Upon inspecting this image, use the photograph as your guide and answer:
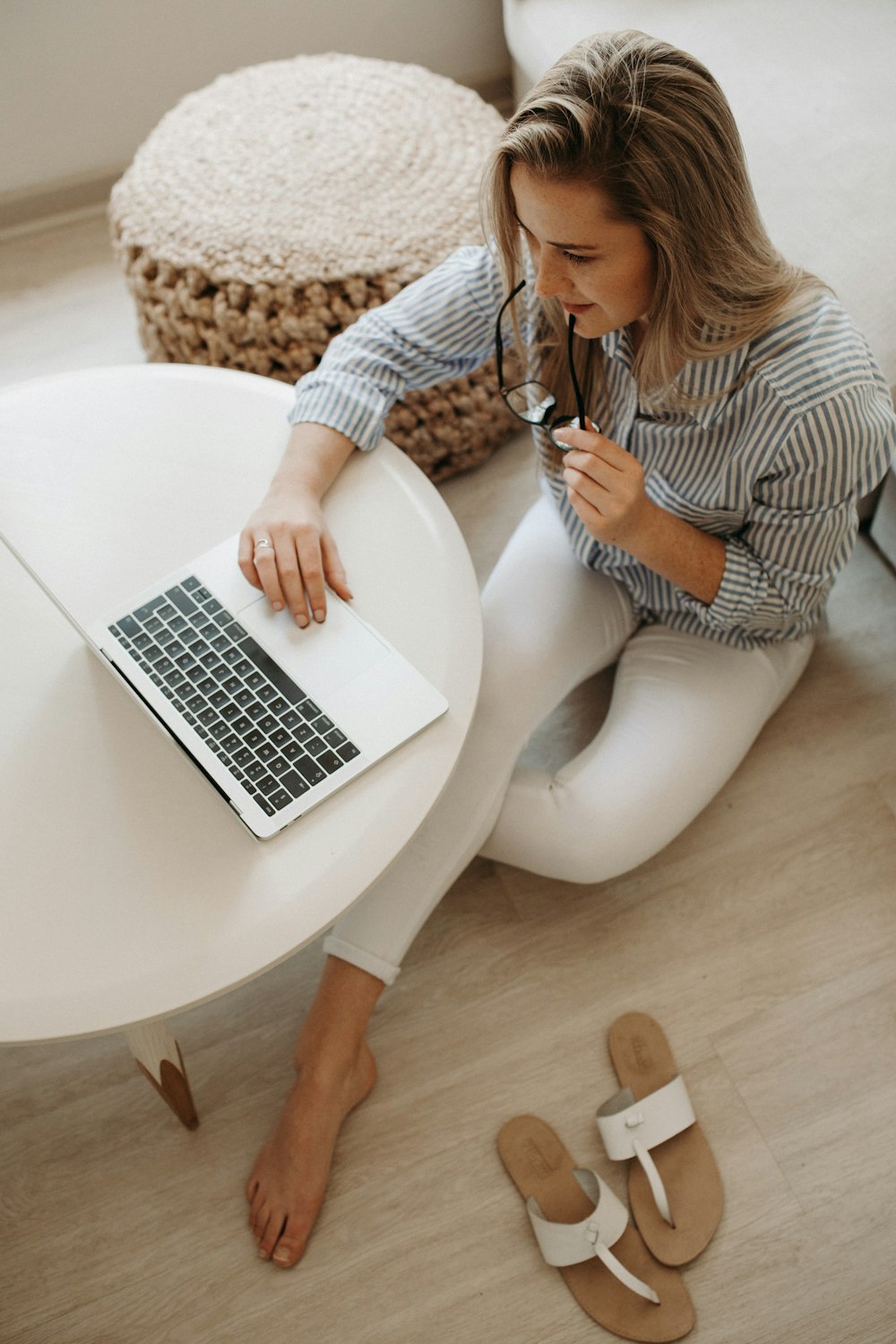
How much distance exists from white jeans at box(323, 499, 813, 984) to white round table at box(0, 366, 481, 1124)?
22 centimetres

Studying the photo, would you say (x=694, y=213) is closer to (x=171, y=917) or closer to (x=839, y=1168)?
(x=171, y=917)

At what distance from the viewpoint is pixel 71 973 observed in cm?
81

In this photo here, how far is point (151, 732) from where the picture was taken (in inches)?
36.0

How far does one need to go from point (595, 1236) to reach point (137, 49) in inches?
81.5

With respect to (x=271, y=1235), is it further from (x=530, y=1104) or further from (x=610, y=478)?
(x=610, y=478)

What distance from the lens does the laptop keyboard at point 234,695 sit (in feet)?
2.86

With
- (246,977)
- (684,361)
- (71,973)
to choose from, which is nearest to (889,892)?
(684,361)

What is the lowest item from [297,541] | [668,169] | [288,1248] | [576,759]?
[288,1248]

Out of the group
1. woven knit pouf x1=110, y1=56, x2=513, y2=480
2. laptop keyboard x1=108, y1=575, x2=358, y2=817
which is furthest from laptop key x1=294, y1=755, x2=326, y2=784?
woven knit pouf x1=110, y1=56, x2=513, y2=480

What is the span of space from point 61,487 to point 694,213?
2.07 feet

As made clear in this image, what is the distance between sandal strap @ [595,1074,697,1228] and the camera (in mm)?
1120

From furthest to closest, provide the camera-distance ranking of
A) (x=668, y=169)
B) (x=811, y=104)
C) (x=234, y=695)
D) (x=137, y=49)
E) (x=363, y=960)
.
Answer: (x=137, y=49) → (x=811, y=104) → (x=363, y=960) → (x=234, y=695) → (x=668, y=169)

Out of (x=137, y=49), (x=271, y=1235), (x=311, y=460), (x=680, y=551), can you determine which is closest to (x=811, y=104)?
(x=680, y=551)

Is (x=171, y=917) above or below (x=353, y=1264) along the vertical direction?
above
